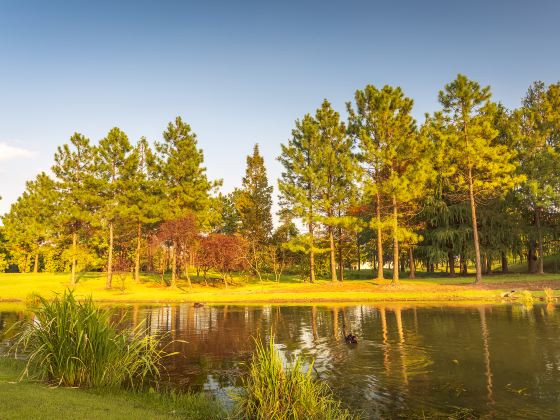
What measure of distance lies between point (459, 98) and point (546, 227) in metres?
19.8

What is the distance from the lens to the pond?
10.1 meters

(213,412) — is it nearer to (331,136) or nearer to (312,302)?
(312,302)

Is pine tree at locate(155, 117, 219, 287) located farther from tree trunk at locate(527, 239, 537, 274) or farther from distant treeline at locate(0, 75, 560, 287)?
tree trunk at locate(527, 239, 537, 274)

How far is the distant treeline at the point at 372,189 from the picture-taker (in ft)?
144

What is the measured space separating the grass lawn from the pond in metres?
1.49

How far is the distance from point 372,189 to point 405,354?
2970cm

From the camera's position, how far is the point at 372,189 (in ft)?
143

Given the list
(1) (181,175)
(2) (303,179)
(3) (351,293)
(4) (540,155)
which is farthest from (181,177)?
(4) (540,155)

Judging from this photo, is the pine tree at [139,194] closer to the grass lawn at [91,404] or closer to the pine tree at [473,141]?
the pine tree at [473,141]

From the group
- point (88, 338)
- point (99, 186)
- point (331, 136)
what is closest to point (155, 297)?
point (99, 186)

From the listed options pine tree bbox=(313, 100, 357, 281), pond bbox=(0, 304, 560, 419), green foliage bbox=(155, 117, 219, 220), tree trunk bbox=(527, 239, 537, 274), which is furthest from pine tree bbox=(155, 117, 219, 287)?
tree trunk bbox=(527, 239, 537, 274)

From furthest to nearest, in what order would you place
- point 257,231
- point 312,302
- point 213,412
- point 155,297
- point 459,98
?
point 257,231, point 459,98, point 155,297, point 312,302, point 213,412

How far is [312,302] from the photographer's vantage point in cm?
3519

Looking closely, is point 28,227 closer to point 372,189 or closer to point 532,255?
point 372,189
